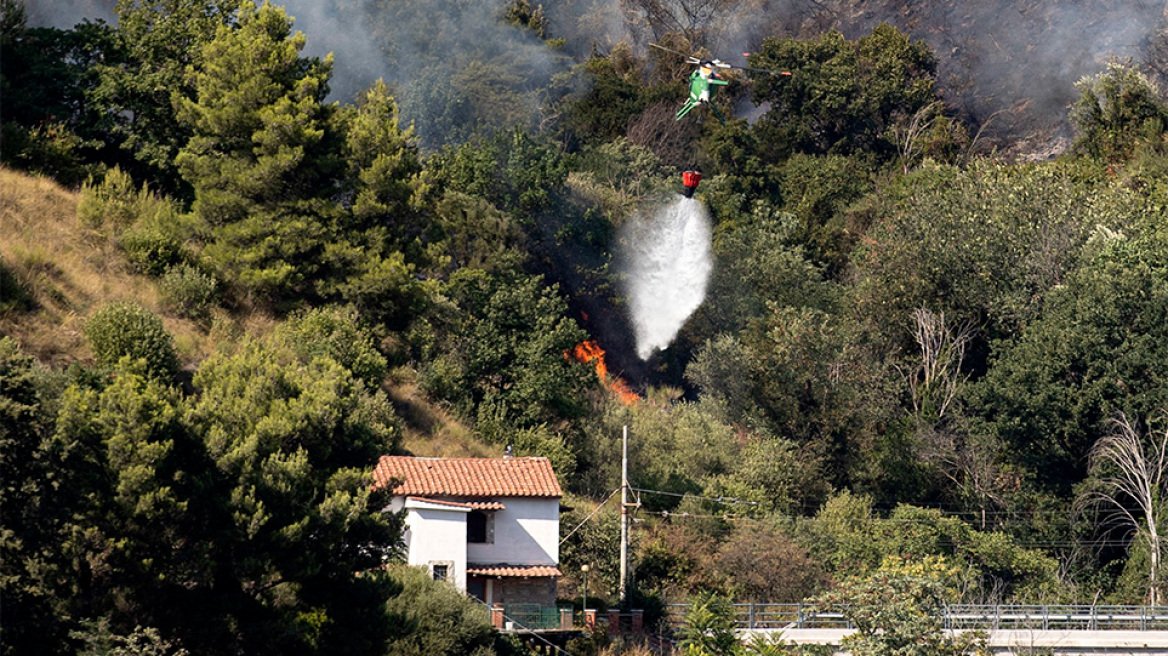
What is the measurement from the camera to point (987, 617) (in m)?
45.6

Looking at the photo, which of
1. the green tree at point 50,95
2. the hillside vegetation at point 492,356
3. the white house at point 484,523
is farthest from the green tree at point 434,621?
the green tree at point 50,95

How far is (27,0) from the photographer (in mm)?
65438

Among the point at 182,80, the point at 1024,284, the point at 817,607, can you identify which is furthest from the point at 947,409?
the point at 182,80

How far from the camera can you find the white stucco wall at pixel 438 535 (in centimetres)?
4169

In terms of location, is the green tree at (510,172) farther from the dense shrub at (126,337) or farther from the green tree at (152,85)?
the dense shrub at (126,337)

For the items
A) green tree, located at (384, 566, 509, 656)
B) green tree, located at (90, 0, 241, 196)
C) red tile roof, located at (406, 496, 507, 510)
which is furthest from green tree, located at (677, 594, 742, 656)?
green tree, located at (90, 0, 241, 196)

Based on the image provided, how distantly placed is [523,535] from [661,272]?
28.3 m

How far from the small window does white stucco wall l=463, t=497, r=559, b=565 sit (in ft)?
0.57

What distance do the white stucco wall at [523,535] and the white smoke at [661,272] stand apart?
2706 cm

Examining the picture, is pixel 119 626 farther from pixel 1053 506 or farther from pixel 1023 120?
pixel 1023 120

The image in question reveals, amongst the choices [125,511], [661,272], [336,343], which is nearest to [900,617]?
[125,511]

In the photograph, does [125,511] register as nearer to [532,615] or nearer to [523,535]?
[532,615]

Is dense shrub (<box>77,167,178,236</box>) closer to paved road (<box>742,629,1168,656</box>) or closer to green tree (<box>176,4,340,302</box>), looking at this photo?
green tree (<box>176,4,340,302</box>)

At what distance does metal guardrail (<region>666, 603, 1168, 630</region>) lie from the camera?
45406mm
